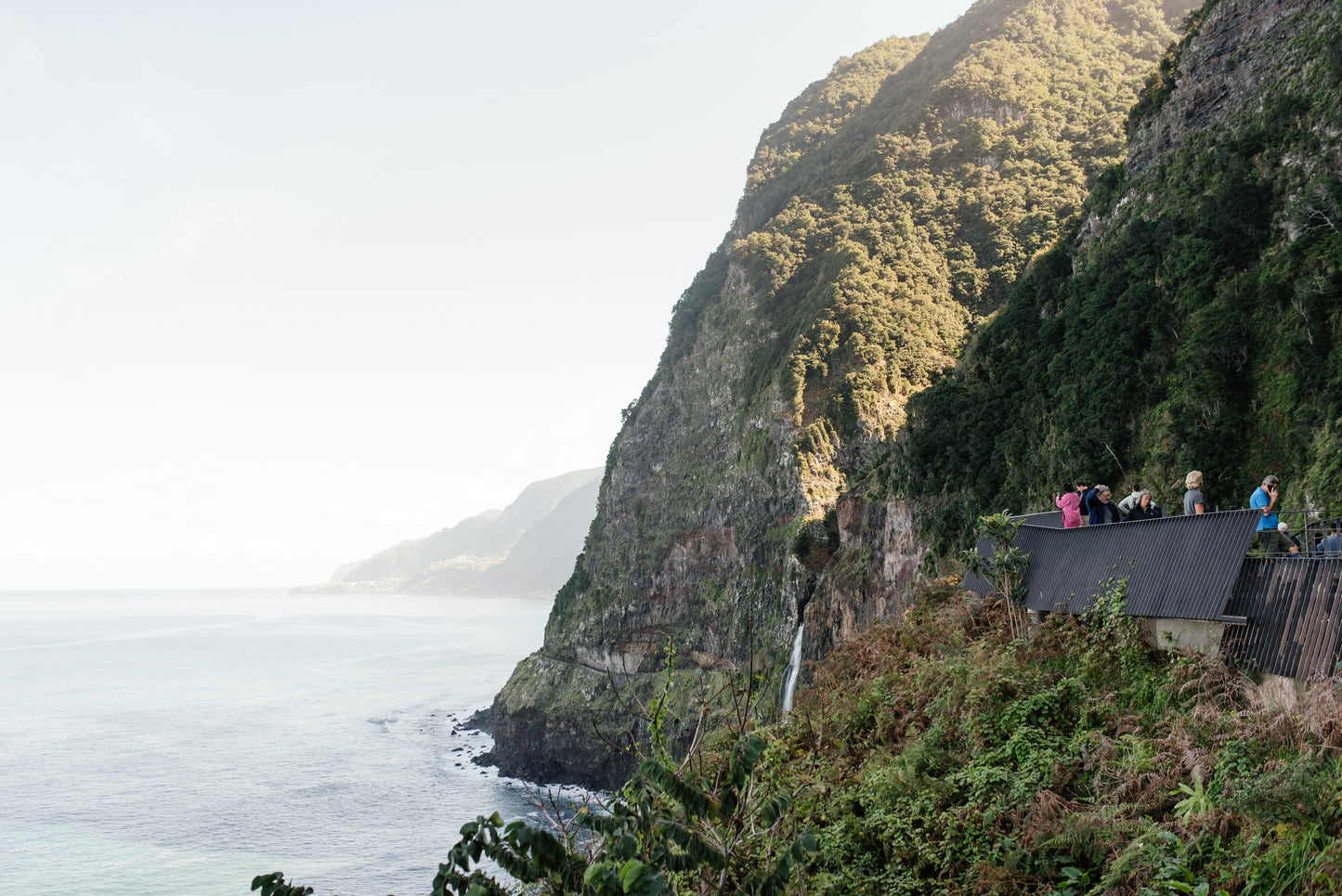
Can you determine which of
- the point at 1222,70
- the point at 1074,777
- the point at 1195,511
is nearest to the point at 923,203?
the point at 1222,70

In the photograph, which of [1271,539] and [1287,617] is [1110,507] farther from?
[1287,617]

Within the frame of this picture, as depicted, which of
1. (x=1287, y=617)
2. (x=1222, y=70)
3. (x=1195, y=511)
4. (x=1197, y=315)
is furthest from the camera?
(x=1222, y=70)

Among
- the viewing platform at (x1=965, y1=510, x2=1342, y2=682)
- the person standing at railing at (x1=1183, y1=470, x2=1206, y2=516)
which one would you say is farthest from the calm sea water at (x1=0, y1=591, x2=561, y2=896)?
the person standing at railing at (x1=1183, y1=470, x2=1206, y2=516)

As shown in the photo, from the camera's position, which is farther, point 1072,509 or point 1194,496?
point 1072,509

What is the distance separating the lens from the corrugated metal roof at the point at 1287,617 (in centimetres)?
884

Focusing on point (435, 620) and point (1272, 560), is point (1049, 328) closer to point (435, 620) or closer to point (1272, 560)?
point (1272, 560)

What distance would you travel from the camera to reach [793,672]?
45.4 meters

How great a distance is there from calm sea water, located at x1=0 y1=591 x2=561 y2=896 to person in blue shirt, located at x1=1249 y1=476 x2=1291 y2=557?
3463 cm

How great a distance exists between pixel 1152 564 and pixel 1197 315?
65.4 feet

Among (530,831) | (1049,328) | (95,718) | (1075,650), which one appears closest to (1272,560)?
(1075,650)

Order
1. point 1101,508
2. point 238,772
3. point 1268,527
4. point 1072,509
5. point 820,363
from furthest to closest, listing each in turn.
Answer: point 820,363 → point 238,772 → point 1072,509 → point 1101,508 → point 1268,527

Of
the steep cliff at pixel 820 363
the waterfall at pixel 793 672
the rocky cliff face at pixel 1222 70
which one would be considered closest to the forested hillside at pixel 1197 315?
the rocky cliff face at pixel 1222 70

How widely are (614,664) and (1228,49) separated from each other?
56.9m

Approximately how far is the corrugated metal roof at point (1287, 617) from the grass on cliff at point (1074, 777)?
0.40 metres
